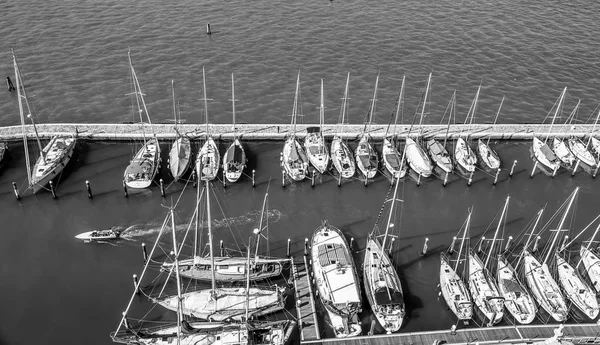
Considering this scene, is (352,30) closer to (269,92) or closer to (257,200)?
(269,92)

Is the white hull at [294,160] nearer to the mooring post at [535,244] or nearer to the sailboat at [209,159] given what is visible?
the sailboat at [209,159]

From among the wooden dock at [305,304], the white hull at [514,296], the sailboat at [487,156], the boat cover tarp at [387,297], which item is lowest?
the wooden dock at [305,304]

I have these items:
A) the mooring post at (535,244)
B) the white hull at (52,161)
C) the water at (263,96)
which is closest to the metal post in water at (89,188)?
the water at (263,96)

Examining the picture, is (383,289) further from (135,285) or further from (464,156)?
(464,156)

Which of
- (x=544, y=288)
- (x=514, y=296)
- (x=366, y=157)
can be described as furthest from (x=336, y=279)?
(x=366, y=157)

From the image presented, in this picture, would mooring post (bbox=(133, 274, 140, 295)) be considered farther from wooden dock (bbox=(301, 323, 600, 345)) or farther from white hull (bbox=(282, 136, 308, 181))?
white hull (bbox=(282, 136, 308, 181))

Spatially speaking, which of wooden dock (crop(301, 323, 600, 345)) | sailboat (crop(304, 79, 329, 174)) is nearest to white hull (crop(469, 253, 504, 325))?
wooden dock (crop(301, 323, 600, 345))
